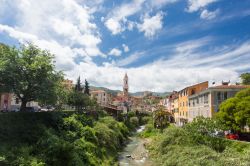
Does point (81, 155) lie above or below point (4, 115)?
below

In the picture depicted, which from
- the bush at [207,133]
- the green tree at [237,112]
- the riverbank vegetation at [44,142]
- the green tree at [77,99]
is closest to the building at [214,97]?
the green tree at [237,112]

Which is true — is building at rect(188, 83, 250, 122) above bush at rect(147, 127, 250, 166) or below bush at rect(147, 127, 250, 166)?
above

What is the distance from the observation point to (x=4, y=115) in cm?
2802

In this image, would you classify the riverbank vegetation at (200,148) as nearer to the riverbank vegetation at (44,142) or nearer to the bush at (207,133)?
the bush at (207,133)

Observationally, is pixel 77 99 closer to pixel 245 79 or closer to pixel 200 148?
pixel 200 148

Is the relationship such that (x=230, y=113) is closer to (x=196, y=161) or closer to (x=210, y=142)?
(x=210, y=142)

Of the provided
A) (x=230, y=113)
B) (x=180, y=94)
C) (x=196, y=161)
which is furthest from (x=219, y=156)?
(x=180, y=94)

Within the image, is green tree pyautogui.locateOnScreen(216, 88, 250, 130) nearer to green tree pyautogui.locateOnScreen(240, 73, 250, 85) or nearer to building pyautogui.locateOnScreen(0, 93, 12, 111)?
green tree pyautogui.locateOnScreen(240, 73, 250, 85)

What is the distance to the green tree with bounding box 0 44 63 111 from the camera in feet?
102

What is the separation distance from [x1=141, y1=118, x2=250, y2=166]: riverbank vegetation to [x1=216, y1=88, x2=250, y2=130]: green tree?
287 cm

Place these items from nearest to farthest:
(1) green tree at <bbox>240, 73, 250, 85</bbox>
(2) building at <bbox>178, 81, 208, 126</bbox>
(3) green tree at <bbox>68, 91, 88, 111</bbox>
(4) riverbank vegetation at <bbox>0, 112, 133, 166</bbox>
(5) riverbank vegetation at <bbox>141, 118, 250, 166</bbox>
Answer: (4) riverbank vegetation at <bbox>0, 112, 133, 166</bbox> → (5) riverbank vegetation at <bbox>141, 118, 250, 166</bbox> → (3) green tree at <bbox>68, 91, 88, 111</bbox> → (2) building at <bbox>178, 81, 208, 126</bbox> → (1) green tree at <bbox>240, 73, 250, 85</bbox>

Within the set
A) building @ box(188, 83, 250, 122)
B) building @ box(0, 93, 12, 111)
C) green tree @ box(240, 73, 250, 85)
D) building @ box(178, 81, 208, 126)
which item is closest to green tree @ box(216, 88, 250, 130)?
building @ box(188, 83, 250, 122)

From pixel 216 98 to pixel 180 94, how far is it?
2907 cm

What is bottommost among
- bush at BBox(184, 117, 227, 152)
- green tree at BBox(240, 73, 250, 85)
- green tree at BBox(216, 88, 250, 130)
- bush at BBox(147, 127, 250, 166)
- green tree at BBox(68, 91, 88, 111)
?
bush at BBox(147, 127, 250, 166)
